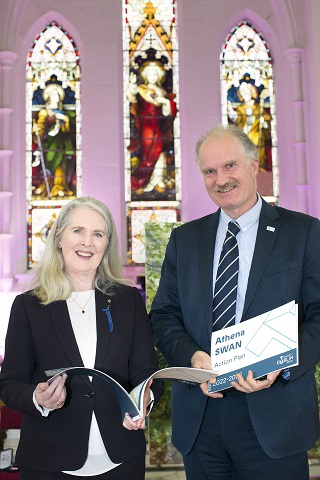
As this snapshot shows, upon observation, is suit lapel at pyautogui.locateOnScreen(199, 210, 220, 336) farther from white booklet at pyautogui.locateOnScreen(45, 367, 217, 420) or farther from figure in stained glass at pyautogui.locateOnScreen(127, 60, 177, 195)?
figure in stained glass at pyautogui.locateOnScreen(127, 60, 177, 195)

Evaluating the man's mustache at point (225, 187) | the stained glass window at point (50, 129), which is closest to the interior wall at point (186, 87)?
the stained glass window at point (50, 129)

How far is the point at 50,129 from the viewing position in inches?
352

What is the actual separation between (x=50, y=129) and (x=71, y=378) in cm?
718

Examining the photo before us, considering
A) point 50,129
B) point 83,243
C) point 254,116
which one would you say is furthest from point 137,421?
point 254,116

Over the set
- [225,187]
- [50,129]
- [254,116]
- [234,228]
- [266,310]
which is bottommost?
[266,310]

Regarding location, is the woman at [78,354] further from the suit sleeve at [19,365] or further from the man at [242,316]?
the man at [242,316]

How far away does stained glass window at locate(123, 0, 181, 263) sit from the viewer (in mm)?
8836

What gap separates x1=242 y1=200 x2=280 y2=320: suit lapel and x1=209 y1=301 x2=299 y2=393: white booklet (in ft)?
0.85

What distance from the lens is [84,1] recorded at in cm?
896

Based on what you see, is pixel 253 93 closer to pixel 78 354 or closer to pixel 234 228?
pixel 234 228

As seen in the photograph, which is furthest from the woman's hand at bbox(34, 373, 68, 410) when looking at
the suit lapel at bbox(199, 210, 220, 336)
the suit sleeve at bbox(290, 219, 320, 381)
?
the suit sleeve at bbox(290, 219, 320, 381)

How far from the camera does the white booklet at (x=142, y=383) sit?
1.88 m

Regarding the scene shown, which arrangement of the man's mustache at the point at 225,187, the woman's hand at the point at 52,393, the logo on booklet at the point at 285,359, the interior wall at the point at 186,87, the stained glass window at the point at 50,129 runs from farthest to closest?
1. the stained glass window at the point at 50,129
2. the interior wall at the point at 186,87
3. the man's mustache at the point at 225,187
4. the woman's hand at the point at 52,393
5. the logo on booklet at the point at 285,359

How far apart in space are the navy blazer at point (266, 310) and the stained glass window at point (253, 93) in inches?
259
